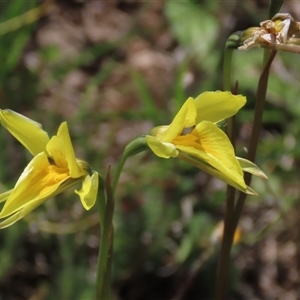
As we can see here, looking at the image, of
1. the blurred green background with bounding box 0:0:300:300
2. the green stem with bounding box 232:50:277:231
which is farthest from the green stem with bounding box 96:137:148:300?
the blurred green background with bounding box 0:0:300:300

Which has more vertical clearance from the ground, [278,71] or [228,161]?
[228,161]

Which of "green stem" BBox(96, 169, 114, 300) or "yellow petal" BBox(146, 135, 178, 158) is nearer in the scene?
"yellow petal" BBox(146, 135, 178, 158)

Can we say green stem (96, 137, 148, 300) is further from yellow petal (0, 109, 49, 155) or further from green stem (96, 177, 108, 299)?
yellow petal (0, 109, 49, 155)

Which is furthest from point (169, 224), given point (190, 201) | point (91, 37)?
point (91, 37)

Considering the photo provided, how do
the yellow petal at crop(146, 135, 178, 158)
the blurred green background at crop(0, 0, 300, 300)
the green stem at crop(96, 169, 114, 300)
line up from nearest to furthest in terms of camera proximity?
the yellow petal at crop(146, 135, 178, 158) < the green stem at crop(96, 169, 114, 300) < the blurred green background at crop(0, 0, 300, 300)

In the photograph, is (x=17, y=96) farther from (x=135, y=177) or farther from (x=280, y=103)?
(x=280, y=103)

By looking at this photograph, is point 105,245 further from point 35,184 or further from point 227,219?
point 227,219
